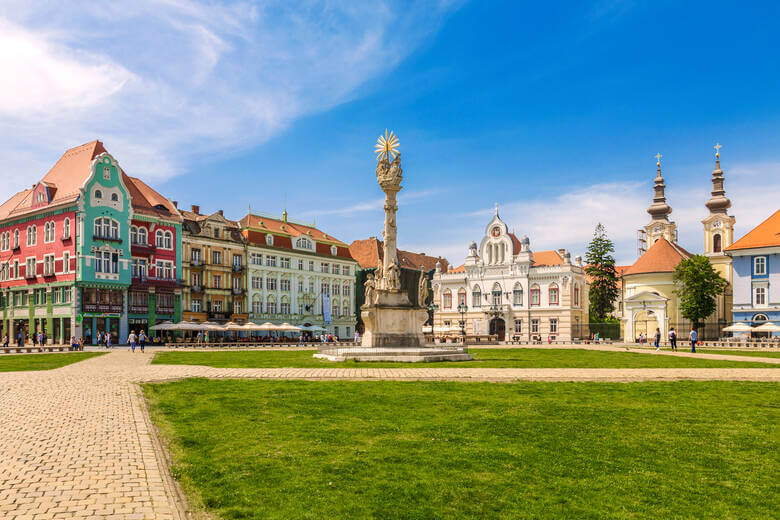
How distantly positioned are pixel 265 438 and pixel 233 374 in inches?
456

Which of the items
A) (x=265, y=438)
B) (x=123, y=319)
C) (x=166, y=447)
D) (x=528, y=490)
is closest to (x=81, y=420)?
(x=166, y=447)

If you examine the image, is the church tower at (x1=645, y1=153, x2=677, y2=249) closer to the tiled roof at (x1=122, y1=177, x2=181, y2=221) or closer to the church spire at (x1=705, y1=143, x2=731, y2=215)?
the church spire at (x1=705, y1=143, x2=731, y2=215)

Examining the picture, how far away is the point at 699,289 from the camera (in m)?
64.4

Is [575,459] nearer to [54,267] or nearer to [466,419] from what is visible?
[466,419]

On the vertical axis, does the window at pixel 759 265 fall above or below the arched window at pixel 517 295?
above

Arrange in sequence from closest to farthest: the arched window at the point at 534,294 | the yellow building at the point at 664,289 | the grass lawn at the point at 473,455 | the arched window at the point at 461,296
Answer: the grass lawn at the point at 473,455, the yellow building at the point at 664,289, the arched window at the point at 534,294, the arched window at the point at 461,296

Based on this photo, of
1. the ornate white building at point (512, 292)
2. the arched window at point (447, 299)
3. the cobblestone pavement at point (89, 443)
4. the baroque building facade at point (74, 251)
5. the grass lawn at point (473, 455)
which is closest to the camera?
the cobblestone pavement at point (89, 443)

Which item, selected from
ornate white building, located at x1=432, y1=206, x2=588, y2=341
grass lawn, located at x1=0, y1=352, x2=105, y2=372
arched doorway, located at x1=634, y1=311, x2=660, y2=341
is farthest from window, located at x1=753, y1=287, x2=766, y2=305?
grass lawn, located at x1=0, y1=352, x2=105, y2=372

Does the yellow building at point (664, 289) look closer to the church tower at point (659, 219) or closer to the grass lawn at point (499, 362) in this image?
the church tower at point (659, 219)

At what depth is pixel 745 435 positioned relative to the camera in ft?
33.8

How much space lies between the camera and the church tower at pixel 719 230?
77500 mm

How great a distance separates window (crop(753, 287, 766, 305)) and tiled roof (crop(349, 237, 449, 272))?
4357 centimetres

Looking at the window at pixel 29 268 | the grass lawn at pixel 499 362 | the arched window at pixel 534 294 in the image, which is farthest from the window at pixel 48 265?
the arched window at pixel 534 294

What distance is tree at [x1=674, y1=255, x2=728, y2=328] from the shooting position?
64.4 m
